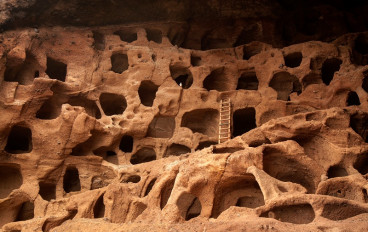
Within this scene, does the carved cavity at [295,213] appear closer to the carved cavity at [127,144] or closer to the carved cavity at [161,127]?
the carved cavity at [161,127]

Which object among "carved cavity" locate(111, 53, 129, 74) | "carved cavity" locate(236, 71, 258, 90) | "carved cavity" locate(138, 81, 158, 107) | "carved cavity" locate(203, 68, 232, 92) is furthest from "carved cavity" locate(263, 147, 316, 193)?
"carved cavity" locate(111, 53, 129, 74)

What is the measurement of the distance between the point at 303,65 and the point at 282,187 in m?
6.82

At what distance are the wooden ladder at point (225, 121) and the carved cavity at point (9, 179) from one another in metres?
5.74

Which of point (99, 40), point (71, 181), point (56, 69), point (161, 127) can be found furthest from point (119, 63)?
point (71, 181)

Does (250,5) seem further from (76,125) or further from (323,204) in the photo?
(323,204)

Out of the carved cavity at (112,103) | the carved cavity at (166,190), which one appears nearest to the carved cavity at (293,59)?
the carved cavity at (112,103)

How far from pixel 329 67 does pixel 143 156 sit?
7.13 metres

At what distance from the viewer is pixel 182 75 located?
1478 centimetres

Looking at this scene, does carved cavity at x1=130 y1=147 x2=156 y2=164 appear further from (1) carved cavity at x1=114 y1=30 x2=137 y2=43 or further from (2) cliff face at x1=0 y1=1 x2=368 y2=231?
(1) carved cavity at x1=114 y1=30 x2=137 y2=43

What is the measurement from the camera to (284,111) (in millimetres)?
11547

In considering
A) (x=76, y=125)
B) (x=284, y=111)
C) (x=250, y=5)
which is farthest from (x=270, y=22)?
(x=76, y=125)

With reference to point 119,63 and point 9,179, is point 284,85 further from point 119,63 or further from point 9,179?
point 9,179

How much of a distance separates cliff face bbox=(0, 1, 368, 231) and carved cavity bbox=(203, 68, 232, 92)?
40 millimetres

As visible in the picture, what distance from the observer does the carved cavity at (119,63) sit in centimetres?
1436
